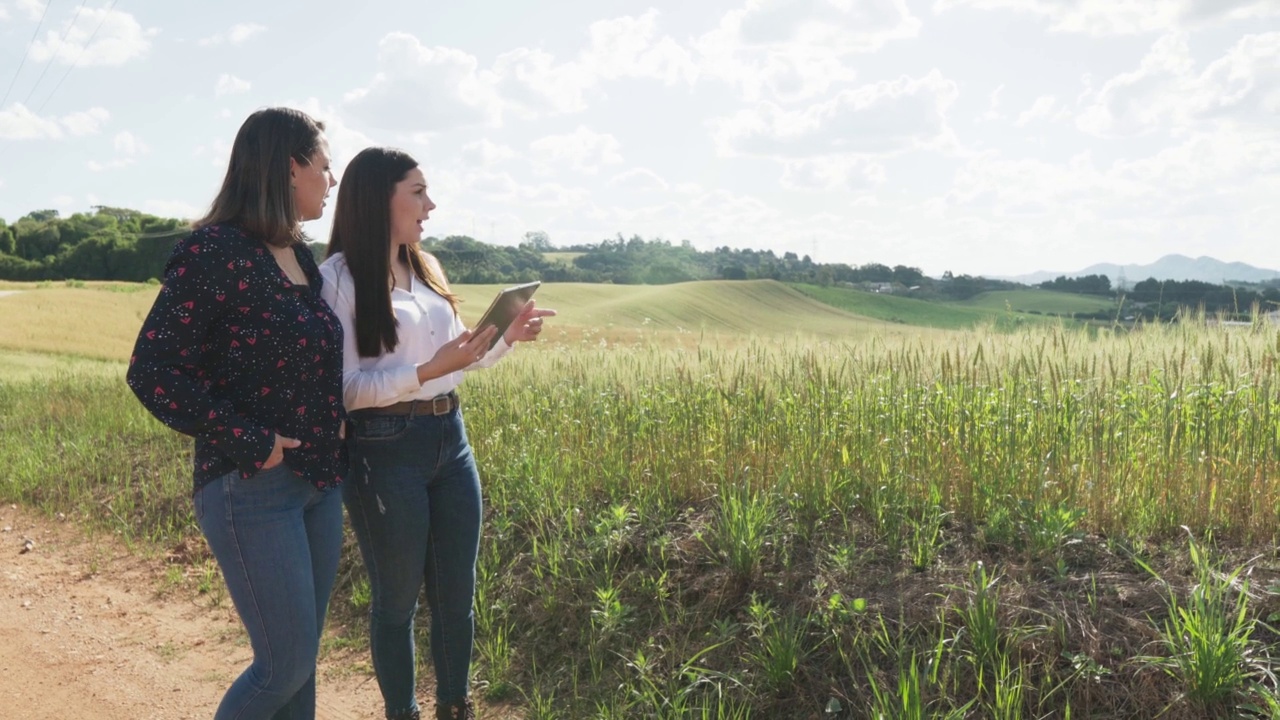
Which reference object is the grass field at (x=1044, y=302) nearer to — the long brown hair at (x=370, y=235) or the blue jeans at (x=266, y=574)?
the long brown hair at (x=370, y=235)

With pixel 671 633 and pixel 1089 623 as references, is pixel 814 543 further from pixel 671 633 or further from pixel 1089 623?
pixel 1089 623


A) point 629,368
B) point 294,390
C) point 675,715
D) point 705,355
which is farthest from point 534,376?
point 294,390

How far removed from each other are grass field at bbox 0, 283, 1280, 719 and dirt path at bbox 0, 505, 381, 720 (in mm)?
562

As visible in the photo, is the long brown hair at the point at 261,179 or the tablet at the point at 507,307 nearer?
the long brown hair at the point at 261,179

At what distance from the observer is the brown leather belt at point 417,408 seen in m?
3.00

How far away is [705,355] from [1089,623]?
3.68m

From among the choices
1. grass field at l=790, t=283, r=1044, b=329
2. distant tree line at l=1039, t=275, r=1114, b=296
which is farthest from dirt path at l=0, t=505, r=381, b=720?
distant tree line at l=1039, t=275, r=1114, b=296

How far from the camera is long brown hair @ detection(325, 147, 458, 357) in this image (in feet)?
9.73

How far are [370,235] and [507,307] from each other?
0.51m

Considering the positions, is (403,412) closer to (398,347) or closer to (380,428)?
(380,428)

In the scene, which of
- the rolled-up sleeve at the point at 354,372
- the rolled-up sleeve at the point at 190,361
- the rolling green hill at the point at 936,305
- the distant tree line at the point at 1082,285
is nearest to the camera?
the rolled-up sleeve at the point at 190,361

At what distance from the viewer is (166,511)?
7.33 metres

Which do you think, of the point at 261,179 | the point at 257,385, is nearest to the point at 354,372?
the point at 257,385

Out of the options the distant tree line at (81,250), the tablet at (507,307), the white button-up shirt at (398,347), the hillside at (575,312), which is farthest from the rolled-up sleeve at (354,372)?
the distant tree line at (81,250)
